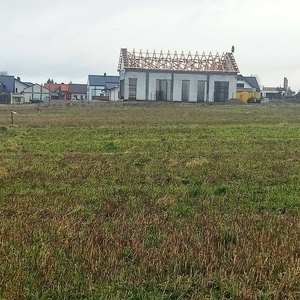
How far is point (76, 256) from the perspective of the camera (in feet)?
18.3

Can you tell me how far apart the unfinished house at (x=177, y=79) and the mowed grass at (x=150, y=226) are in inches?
2285

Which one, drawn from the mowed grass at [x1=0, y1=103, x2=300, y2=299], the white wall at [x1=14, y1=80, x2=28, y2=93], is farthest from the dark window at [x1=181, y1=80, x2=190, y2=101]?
the mowed grass at [x1=0, y1=103, x2=300, y2=299]

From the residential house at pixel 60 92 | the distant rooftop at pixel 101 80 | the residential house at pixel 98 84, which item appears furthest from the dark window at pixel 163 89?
the residential house at pixel 60 92

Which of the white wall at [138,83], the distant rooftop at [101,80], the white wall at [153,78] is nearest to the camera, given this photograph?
the white wall at [138,83]

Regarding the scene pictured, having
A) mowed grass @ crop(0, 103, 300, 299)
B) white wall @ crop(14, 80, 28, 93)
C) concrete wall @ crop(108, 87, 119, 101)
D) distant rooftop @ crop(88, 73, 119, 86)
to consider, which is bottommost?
mowed grass @ crop(0, 103, 300, 299)

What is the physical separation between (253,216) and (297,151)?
8.94m

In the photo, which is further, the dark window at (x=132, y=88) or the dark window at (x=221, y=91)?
the dark window at (x=221, y=91)

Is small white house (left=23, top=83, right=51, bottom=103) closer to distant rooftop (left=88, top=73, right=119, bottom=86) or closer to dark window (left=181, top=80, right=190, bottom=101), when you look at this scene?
distant rooftop (left=88, top=73, right=119, bottom=86)

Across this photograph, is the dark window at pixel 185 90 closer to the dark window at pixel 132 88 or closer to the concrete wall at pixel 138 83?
the concrete wall at pixel 138 83

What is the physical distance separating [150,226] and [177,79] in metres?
67.2

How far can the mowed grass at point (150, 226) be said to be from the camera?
4930mm

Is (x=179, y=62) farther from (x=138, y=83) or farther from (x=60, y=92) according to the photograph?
(x=60, y=92)

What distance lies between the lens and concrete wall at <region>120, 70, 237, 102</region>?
7150 centimetres

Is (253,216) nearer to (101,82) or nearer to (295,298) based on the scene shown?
(295,298)
